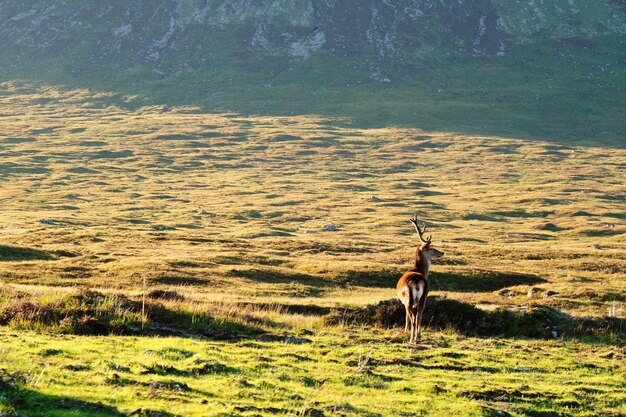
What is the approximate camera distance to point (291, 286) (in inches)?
1646

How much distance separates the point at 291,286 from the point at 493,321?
51.0 feet

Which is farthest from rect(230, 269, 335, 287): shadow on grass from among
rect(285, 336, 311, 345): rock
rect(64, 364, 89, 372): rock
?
rect(64, 364, 89, 372): rock

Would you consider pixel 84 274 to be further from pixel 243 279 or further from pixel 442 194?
pixel 442 194

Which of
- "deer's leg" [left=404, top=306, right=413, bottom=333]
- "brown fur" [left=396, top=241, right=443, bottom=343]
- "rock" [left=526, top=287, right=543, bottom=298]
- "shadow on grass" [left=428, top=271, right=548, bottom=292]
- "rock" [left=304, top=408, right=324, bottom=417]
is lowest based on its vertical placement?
"shadow on grass" [left=428, top=271, right=548, bottom=292]

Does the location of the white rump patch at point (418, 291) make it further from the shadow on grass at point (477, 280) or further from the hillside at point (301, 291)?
the shadow on grass at point (477, 280)

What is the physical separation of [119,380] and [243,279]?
2809 centimetres

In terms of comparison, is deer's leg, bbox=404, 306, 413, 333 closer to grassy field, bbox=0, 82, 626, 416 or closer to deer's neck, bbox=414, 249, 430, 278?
grassy field, bbox=0, 82, 626, 416

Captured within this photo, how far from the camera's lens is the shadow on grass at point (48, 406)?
12.1 metres

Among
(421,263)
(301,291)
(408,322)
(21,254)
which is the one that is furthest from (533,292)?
(21,254)

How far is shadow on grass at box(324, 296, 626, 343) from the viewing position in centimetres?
2805

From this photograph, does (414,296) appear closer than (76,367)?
No

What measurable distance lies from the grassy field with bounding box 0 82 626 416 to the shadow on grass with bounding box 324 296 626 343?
0.73 feet

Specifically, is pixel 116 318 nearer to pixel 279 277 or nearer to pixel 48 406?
pixel 48 406

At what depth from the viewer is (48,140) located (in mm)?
160875
